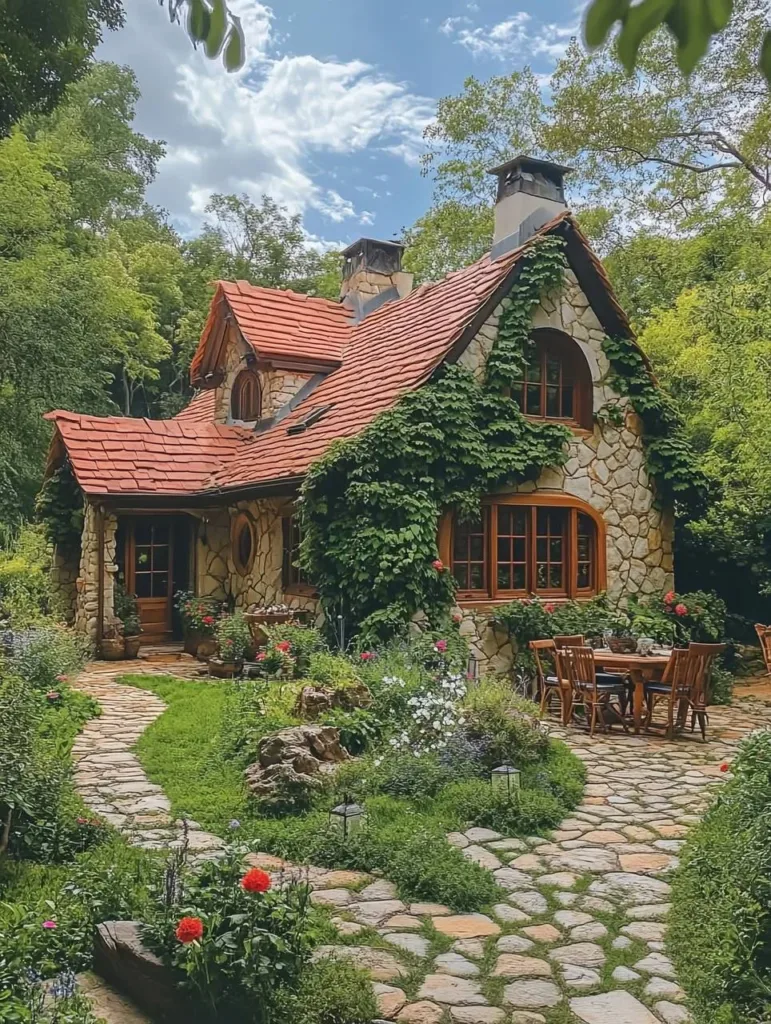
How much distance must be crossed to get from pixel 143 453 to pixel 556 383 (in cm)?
688

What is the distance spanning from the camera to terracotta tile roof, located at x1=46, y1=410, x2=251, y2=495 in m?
13.0

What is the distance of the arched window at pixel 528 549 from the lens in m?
Result: 10.8

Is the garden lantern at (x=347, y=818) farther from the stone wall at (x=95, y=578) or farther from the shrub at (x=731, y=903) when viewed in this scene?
the stone wall at (x=95, y=578)

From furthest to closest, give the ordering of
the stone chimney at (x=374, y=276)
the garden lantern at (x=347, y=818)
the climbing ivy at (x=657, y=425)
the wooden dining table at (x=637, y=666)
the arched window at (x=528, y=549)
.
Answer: the stone chimney at (x=374, y=276) < the climbing ivy at (x=657, y=425) < the arched window at (x=528, y=549) < the wooden dining table at (x=637, y=666) < the garden lantern at (x=347, y=818)

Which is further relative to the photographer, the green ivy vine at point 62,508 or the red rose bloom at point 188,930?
the green ivy vine at point 62,508

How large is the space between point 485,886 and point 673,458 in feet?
29.2

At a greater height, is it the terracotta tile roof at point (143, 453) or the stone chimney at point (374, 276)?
the stone chimney at point (374, 276)

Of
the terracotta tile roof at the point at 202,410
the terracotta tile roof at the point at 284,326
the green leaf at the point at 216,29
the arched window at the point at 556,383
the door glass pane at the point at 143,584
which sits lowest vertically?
the door glass pane at the point at 143,584

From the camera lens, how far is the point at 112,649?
12.8 metres

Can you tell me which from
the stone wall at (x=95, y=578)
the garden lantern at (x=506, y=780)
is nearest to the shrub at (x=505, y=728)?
the garden lantern at (x=506, y=780)

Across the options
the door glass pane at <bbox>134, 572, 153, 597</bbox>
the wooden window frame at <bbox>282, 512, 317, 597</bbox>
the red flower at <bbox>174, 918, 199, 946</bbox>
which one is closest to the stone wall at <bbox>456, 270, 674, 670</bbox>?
the wooden window frame at <bbox>282, 512, 317, 597</bbox>

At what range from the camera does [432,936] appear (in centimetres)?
396

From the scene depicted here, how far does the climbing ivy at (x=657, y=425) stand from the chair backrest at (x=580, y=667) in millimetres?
4433

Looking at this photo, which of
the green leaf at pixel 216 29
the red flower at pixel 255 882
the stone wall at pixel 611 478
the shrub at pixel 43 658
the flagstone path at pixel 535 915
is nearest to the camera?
the green leaf at pixel 216 29
